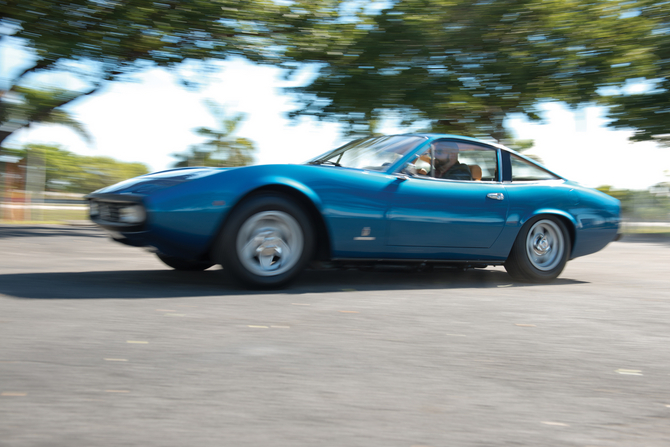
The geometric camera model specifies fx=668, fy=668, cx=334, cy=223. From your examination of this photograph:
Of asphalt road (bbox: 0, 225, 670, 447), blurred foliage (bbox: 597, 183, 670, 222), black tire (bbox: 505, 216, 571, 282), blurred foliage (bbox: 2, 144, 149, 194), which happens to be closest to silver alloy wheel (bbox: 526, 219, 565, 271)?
black tire (bbox: 505, 216, 571, 282)

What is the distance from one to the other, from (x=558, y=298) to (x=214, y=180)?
2945 millimetres

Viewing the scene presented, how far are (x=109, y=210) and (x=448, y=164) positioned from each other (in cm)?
291

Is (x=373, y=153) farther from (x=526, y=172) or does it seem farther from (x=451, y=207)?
(x=526, y=172)

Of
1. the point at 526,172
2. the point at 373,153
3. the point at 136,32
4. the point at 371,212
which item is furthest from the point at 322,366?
the point at 136,32

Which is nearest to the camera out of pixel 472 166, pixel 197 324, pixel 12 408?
pixel 12 408

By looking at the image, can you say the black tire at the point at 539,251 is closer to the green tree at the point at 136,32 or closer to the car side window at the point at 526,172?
the car side window at the point at 526,172

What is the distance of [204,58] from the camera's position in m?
16.5

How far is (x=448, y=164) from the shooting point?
5977mm

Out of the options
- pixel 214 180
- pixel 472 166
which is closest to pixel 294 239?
pixel 214 180

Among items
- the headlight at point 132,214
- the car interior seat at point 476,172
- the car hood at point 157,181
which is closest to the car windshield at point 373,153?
the car interior seat at point 476,172

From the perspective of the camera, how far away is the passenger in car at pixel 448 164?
232 inches

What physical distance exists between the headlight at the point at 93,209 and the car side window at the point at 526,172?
3720mm

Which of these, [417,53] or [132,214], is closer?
[132,214]

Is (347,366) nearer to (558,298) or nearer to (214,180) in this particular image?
(214,180)
